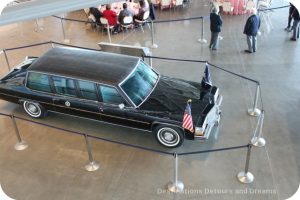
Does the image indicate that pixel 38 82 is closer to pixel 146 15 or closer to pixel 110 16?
pixel 110 16

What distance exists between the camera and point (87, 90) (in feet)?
25.8

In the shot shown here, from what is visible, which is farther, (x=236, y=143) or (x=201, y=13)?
(x=201, y=13)

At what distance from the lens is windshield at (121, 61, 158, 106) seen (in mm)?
7688

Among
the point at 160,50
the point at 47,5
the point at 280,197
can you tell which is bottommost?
the point at 280,197

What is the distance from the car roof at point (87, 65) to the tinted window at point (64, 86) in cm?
13

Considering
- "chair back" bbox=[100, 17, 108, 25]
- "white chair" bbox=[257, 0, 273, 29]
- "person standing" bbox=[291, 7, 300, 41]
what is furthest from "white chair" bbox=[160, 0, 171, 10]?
"person standing" bbox=[291, 7, 300, 41]

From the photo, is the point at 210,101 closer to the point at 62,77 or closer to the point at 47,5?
the point at 62,77

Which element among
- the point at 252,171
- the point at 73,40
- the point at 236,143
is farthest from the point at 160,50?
the point at 252,171

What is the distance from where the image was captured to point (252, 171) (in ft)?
23.1

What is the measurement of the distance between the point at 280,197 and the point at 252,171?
71cm

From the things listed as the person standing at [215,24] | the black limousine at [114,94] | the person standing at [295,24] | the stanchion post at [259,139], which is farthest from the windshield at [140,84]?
the person standing at [295,24]

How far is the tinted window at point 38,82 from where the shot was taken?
8269 millimetres

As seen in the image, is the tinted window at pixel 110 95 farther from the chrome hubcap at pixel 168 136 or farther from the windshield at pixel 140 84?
the chrome hubcap at pixel 168 136

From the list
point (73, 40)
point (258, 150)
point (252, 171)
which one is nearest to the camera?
point (252, 171)
